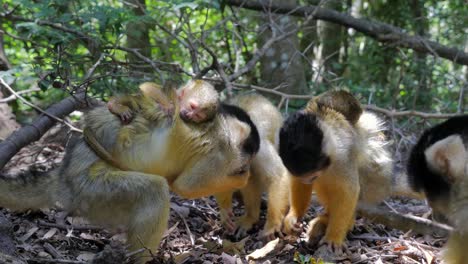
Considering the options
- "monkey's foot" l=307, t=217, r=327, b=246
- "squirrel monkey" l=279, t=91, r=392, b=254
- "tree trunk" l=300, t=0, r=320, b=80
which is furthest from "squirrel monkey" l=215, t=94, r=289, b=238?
"tree trunk" l=300, t=0, r=320, b=80

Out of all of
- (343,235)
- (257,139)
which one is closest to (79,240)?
(257,139)

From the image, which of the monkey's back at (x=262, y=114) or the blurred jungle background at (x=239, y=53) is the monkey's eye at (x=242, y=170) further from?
the blurred jungle background at (x=239, y=53)

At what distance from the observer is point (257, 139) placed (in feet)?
14.3

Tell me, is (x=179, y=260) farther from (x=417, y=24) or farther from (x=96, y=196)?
(x=417, y=24)

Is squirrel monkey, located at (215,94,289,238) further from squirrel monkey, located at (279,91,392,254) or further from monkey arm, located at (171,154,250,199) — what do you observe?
monkey arm, located at (171,154,250,199)

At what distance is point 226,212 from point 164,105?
1144 mm

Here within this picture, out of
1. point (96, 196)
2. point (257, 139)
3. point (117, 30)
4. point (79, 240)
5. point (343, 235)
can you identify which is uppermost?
point (117, 30)

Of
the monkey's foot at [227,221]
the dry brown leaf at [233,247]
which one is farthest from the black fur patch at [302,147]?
the monkey's foot at [227,221]

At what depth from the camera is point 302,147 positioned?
12.9 feet

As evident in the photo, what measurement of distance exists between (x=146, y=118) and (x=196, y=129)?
38 centimetres

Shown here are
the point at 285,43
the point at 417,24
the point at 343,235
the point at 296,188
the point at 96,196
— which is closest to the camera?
the point at 96,196

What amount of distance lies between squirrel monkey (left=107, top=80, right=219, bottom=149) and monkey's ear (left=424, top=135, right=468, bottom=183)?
1622mm

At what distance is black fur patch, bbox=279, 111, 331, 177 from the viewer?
3.94 meters

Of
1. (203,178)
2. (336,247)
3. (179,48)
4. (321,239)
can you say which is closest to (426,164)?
(336,247)
